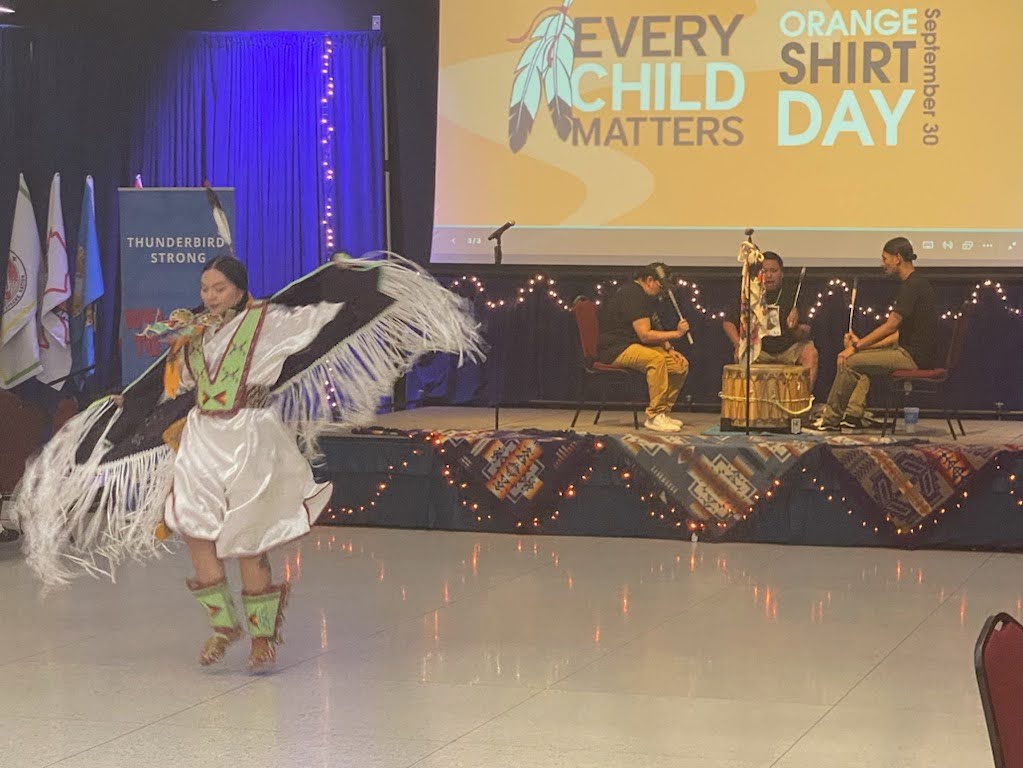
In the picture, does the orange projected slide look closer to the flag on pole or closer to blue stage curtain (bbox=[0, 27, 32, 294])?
the flag on pole

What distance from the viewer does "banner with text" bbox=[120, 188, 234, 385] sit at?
9.16 metres

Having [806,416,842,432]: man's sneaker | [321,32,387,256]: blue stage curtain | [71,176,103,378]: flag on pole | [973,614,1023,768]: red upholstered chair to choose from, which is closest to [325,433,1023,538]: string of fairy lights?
[806,416,842,432]: man's sneaker

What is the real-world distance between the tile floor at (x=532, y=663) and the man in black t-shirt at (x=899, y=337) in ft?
4.88

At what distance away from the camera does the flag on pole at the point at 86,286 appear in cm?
1141

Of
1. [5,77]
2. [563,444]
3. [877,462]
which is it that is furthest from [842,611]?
[5,77]

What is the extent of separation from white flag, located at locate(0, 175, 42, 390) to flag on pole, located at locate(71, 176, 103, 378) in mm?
285

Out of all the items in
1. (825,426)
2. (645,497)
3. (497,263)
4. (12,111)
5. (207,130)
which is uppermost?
(12,111)

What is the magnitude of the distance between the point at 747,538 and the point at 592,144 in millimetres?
3904

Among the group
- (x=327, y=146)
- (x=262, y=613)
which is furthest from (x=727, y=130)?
(x=262, y=613)

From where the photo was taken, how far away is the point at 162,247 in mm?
9195

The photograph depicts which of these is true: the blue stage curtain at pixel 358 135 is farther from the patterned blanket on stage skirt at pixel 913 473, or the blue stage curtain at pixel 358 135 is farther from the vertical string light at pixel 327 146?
the patterned blanket on stage skirt at pixel 913 473

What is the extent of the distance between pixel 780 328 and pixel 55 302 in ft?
17.2

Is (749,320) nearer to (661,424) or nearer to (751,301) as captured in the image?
(751,301)

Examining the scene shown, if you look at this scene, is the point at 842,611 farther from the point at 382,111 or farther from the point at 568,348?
the point at 382,111
